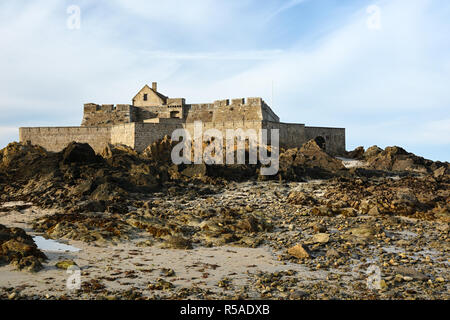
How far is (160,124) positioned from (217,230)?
1844cm

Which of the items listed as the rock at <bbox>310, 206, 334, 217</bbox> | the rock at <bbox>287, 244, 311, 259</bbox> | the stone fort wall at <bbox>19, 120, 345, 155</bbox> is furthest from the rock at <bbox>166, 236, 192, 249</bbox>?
the stone fort wall at <bbox>19, 120, 345, 155</bbox>

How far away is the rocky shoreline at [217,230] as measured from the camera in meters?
8.20

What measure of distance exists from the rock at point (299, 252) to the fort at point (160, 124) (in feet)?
60.8

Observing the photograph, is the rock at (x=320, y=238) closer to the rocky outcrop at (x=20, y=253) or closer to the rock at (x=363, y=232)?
the rock at (x=363, y=232)

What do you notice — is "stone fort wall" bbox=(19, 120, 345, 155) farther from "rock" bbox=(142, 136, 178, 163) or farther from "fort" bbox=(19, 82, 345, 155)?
"rock" bbox=(142, 136, 178, 163)

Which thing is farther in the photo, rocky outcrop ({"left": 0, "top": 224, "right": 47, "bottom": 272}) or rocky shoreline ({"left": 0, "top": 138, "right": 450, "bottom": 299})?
rocky outcrop ({"left": 0, "top": 224, "right": 47, "bottom": 272})

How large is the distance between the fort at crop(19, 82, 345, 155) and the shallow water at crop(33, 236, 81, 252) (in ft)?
58.0

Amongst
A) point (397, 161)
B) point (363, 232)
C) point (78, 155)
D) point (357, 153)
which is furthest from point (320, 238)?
point (357, 153)

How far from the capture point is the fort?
29.7 metres

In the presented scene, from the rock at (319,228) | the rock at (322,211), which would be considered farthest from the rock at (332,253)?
the rock at (322,211)

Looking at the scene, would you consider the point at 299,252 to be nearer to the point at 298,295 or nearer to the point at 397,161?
the point at 298,295

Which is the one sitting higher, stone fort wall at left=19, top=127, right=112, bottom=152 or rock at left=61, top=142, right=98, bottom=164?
stone fort wall at left=19, top=127, right=112, bottom=152

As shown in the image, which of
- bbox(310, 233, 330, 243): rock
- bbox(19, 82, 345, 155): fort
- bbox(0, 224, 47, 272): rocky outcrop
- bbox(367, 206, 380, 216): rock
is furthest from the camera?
bbox(19, 82, 345, 155): fort
